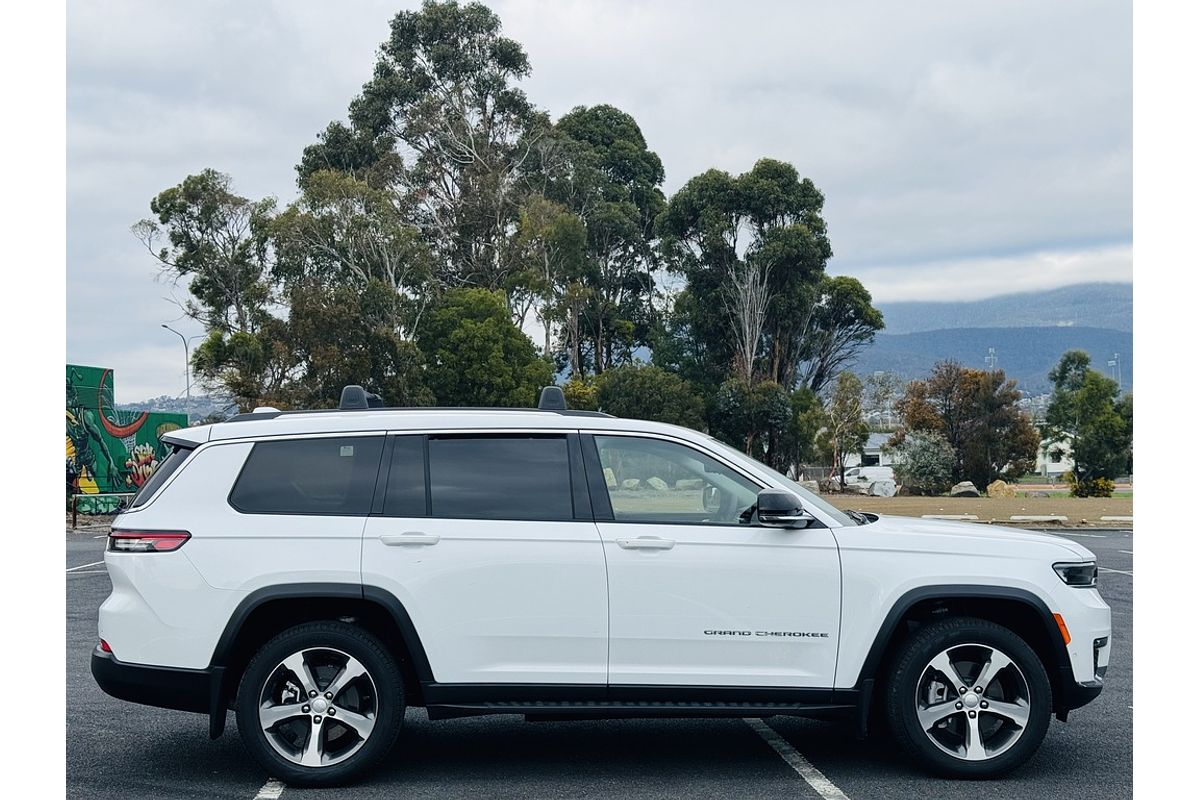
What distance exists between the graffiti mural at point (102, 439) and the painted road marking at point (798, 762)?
26.2 metres

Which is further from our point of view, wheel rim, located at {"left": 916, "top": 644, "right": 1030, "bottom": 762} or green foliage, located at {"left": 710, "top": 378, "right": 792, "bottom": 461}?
green foliage, located at {"left": 710, "top": 378, "right": 792, "bottom": 461}

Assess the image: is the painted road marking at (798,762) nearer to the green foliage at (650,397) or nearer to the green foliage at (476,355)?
the green foliage at (476,355)

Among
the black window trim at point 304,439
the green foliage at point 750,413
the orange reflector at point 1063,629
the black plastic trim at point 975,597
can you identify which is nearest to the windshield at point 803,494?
the black plastic trim at point 975,597

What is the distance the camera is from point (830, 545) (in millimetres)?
6223

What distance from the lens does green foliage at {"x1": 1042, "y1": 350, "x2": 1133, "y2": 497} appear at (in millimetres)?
75062

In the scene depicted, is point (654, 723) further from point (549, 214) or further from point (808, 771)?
point (549, 214)

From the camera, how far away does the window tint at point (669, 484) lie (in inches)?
248

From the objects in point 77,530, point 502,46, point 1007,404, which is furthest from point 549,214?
point 77,530

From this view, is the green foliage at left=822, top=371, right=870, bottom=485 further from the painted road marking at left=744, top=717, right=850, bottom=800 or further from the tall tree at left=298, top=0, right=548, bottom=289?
the painted road marking at left=744, top=717, right=850, bottom=800

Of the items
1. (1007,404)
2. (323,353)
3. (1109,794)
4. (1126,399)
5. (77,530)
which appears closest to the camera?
(1109,794)

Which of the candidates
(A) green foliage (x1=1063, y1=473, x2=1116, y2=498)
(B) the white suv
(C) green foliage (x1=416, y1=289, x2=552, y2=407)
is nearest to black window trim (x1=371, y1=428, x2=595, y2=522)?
(B) the white suv

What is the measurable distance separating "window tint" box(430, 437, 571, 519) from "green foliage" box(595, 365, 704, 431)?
1886 inches

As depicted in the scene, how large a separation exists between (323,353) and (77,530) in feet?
57.6

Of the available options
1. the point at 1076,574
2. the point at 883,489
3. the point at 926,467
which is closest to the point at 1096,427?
the point at 926,467
